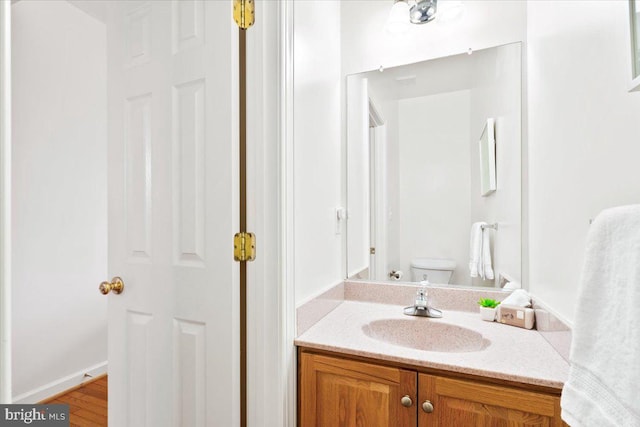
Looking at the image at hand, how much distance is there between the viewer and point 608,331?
0.60m

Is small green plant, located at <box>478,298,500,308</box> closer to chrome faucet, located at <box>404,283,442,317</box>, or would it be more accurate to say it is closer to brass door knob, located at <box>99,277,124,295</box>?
chrome faucet, located at <box>404,283,442,317</box>

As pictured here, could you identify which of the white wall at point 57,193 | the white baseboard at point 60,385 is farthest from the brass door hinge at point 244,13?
the white baseboard at point 60,385

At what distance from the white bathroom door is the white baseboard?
1.35 metres

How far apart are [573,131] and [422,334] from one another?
896 millimetres

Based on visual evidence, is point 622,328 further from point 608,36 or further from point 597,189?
point 608,36

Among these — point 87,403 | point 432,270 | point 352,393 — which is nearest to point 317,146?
point 432,270

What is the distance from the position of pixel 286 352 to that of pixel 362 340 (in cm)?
26

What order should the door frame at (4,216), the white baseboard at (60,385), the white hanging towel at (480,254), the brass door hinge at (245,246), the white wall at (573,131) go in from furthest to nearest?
the white baseboard at (60,385) → the white hanging towel at (480,254) → the brass door hinge at (245,246) → the white wall at (573,131) → the door frame at (4,216)

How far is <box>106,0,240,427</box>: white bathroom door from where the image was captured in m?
1.12

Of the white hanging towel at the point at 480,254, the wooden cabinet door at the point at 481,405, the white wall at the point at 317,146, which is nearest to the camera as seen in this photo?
the wooden cabinet door at the point at 481,405

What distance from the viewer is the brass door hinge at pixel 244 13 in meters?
1.13

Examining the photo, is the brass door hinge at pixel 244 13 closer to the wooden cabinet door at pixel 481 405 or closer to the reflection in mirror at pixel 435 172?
the reflection in mirror at pixel 435 172

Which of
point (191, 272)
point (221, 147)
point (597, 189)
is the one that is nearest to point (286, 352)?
point (191, 272)
